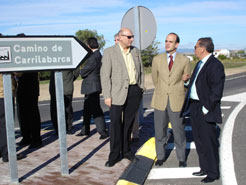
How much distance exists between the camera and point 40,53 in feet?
14.1

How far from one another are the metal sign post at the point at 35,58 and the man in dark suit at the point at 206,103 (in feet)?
4.90

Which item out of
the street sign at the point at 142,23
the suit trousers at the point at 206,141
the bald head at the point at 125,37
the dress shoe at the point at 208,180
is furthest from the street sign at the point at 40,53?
the street sign at the point at 142,23

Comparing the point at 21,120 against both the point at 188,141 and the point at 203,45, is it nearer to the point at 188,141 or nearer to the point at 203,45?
the point at 188,141

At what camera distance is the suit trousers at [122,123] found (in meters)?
5.05

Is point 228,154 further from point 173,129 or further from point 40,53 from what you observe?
point 40,53

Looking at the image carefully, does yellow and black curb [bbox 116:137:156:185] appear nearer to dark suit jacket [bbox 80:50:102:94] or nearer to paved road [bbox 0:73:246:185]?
paved road [bbox 0:73:246:185]

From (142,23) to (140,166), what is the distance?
3619 mm

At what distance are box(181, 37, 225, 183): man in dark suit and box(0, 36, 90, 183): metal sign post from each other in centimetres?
149

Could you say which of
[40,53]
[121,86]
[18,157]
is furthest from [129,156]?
[40,53]

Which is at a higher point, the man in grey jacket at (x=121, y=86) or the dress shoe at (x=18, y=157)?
the man in grey jacket at (x=121, y=86)

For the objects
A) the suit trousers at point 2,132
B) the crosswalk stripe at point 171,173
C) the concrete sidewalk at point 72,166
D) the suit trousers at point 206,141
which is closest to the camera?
the concrete sidewalk at point 72,166

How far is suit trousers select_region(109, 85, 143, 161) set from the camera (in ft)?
16.6

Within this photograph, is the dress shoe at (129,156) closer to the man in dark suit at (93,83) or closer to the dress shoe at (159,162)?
the dress shoe at (159,162)

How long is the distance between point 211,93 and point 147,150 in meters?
1.85
